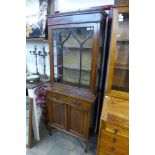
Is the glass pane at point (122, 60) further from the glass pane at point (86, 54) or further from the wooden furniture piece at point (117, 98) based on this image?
the glass pane at point (86, 54)

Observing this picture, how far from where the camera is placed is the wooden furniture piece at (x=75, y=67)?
136cm

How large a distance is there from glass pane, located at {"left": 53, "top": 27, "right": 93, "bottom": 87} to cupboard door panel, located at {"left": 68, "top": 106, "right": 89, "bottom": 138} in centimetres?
33

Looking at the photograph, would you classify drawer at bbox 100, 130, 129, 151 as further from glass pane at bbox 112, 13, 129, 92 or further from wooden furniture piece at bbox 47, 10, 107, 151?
glass pane at bbox 112, 13, 129, 92

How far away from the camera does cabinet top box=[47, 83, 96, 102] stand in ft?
4.92

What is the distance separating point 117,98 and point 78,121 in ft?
1.94

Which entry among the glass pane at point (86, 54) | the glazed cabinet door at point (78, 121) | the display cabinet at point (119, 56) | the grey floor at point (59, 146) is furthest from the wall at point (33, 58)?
the display cabinet at point (119, 56)

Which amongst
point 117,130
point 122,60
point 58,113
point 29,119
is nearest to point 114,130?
point 117,130

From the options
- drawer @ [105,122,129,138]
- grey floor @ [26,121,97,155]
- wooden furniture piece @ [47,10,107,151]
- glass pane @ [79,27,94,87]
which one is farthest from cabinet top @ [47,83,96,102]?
grey floor @ [26,121,97,155]
